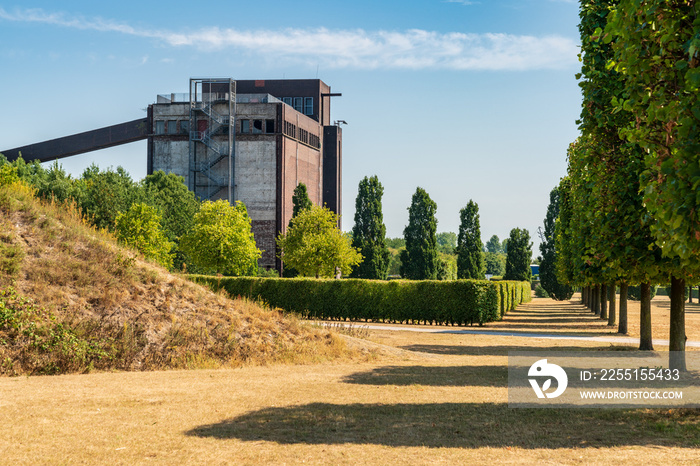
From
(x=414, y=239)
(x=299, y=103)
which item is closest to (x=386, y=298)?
(x=414, y=239)

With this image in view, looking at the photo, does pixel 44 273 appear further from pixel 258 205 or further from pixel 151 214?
pixel 258 205

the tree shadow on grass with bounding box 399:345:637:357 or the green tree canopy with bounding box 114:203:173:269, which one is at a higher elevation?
the green tree canopy with bounding box 114:203:173:269

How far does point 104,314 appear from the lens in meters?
14.1

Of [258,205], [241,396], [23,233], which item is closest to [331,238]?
[258,205]

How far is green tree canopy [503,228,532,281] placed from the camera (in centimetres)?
6875

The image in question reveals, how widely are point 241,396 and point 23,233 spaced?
9.32 metres

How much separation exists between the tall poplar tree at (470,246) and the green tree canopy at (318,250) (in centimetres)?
1763

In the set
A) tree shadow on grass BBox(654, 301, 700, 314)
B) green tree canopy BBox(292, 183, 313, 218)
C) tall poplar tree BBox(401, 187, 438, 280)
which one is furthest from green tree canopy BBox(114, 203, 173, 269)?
tree shadow on grass BBox(654, 301, 700, 314)

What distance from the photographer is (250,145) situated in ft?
223

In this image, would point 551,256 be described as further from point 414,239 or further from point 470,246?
point 414,239

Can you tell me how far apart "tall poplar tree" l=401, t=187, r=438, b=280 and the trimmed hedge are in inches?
1188

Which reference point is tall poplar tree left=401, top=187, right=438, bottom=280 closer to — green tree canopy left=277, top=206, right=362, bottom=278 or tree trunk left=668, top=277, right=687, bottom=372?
green tree canopy left=277, top=206, right=362, bottom=278

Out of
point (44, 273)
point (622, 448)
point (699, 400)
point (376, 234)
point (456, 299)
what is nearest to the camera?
point (622, 448)

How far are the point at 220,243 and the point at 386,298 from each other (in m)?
18.3
